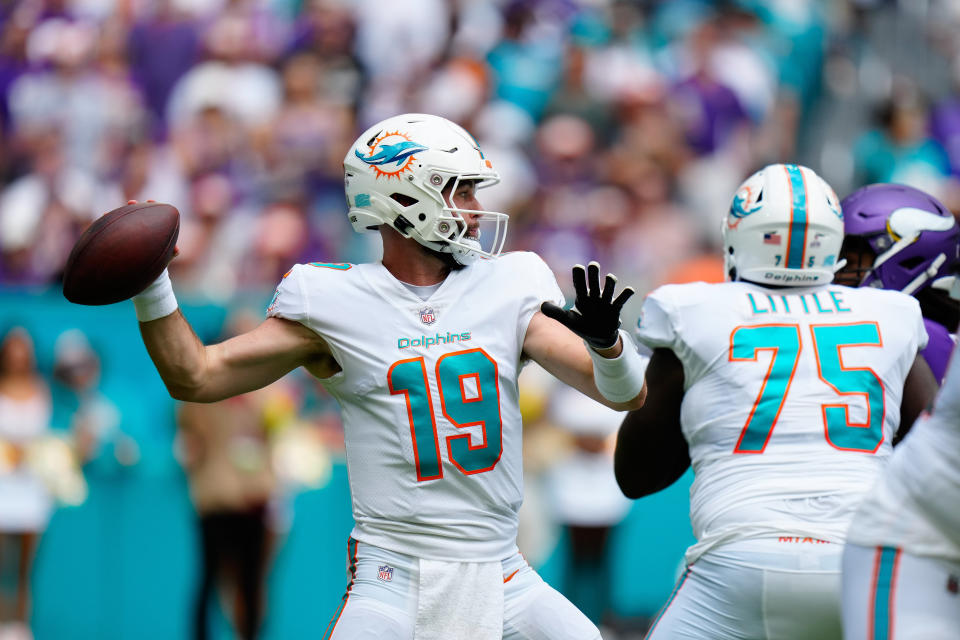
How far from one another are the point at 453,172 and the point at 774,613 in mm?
1477

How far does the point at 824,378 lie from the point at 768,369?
0.16 meters

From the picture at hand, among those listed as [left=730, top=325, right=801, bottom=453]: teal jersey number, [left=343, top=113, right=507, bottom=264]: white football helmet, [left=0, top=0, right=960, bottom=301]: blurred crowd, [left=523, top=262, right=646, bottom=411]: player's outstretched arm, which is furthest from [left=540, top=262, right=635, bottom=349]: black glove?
[left=0, top=0, right=960, bottom=301]: blurred crowd

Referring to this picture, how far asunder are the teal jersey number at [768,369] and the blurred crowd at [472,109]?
469 centimetres

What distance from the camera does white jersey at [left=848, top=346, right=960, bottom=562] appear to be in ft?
9.61

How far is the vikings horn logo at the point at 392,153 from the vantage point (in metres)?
3.76

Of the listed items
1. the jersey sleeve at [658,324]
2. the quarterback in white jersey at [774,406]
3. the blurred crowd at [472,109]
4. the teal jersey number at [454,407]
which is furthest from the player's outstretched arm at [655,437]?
the blurred crowd at [472,109]

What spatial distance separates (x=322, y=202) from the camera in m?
9.50

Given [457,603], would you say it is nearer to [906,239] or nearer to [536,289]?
[536,289]

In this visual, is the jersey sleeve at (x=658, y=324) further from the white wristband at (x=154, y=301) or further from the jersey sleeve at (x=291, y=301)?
the white wristband at (x=154, y=301)

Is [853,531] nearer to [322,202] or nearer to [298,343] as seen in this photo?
[298,343]

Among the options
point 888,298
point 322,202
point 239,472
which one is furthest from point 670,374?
point 322,202

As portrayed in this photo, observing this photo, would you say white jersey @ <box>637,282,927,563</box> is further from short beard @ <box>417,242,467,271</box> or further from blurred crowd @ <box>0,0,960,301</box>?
blurred crowd @ <box>0,0,960,301</box>

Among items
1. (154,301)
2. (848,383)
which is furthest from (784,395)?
(154,301)

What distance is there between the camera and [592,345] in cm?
338
